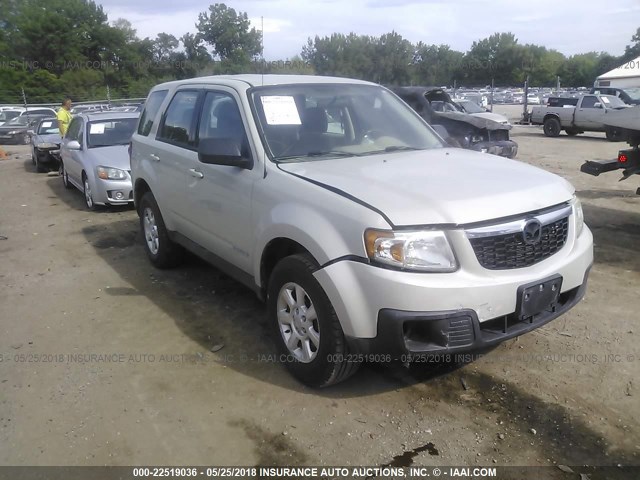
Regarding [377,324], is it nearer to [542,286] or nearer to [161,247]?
[542,286]

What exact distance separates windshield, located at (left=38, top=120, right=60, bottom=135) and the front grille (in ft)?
50.1

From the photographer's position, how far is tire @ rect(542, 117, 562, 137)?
2095cm

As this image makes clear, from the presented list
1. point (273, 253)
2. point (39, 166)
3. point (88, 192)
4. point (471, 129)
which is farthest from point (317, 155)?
point (39, 166)

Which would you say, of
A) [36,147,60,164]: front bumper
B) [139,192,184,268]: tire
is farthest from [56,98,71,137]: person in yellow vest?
[139,192,184,268]: tire

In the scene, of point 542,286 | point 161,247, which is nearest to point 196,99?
point 161,247

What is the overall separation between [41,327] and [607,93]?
2373cm

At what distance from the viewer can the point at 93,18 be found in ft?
204

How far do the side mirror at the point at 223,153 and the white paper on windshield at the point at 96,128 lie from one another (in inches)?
270

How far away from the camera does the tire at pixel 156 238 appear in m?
5.60

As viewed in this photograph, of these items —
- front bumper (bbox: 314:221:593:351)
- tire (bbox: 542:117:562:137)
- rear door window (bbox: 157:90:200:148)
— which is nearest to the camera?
front bumper (bbox: 314:221:593:351)

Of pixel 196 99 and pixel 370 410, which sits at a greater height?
pixel 196 99

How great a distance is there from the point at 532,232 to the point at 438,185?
0.58 metres

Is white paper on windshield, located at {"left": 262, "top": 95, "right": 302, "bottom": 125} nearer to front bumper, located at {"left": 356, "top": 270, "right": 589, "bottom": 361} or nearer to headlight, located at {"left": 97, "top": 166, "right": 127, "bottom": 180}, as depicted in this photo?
front bumper, located at {"left": 356, "top": 270, "right": 589, "bottom": 361}

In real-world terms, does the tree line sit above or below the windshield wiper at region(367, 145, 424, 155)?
above
